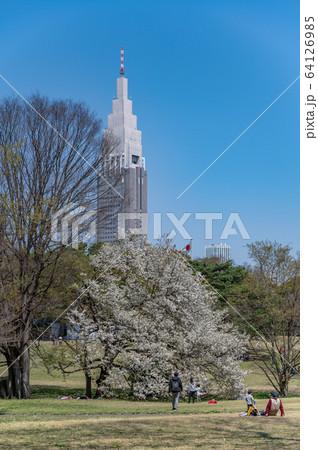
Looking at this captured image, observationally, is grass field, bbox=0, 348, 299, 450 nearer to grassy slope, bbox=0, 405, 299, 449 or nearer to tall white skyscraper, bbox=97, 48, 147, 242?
grassy slope, bbox=0, 405, 299, 449

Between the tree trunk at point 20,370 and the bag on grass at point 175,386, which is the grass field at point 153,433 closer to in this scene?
the bag on grass at point 175,386

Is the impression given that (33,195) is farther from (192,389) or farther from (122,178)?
(192,389)

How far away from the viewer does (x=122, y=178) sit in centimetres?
2486

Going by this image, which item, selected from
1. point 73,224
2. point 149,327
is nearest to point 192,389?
point 149,327

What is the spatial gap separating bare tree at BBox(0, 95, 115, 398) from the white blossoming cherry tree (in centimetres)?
273

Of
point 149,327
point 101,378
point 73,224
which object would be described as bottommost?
point 101,378

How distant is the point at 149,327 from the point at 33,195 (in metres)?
7.57

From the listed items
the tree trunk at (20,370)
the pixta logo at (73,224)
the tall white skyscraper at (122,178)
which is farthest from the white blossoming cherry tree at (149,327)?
the tree trunk at (20,370)

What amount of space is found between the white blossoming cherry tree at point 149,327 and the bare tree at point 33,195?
2.73 metres

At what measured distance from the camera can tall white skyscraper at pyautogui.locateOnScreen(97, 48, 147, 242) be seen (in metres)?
24.2

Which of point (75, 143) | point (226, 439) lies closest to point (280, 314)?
point (75, 143)
